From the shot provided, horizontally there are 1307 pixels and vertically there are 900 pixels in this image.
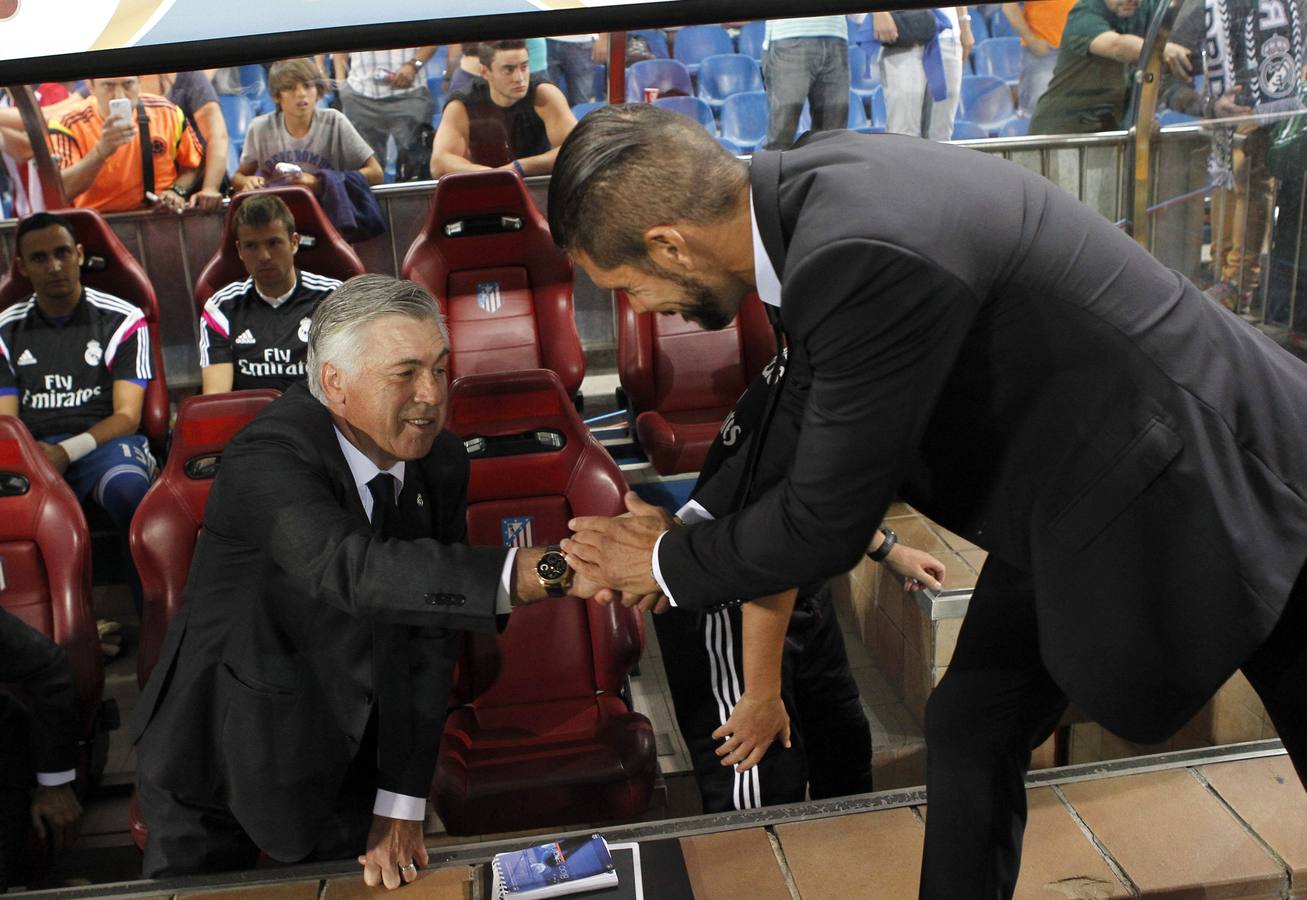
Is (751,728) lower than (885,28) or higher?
lower

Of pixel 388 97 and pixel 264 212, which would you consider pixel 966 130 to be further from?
pixel 264 212

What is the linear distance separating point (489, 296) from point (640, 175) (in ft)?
9.79

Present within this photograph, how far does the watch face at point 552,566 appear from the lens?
1562 millimetres

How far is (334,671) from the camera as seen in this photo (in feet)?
5.64

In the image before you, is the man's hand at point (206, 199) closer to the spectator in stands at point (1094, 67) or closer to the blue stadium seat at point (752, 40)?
the blue stadium seat at point (752, 40)

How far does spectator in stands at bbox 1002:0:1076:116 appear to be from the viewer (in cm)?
478

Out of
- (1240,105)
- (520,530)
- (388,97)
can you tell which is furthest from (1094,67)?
(520,530)

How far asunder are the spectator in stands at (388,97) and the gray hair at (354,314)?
10.9 ft

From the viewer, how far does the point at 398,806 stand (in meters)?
1.68

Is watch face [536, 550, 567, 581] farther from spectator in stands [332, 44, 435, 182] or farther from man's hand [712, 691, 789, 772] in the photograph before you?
spectator in stands [332, 44, 435, 182]

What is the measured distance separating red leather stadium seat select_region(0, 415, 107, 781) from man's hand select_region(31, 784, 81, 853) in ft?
0.64

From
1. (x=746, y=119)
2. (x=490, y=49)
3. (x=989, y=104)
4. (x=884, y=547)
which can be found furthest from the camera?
(x=746, y=119)

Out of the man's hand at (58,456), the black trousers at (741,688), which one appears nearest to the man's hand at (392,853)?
the black trousers at (741,688)

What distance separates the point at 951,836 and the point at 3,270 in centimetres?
479
